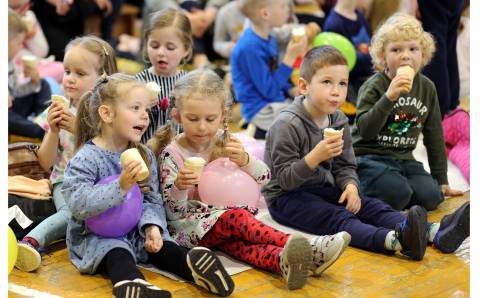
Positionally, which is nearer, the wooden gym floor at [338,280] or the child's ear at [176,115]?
the wooden gym floor at [338,280]

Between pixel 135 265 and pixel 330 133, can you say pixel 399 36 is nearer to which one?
pixel 330 133

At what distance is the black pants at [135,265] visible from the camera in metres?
3.18

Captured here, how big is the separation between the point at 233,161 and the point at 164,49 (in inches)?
33.1

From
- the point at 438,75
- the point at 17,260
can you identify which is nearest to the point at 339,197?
the point at 17,260

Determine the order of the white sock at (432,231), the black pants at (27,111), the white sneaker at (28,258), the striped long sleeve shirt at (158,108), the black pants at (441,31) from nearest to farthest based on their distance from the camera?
1. the white sneaker at (28,258)
2. the white sock at (432,231)
3. the striped long sleeve shirt at (158,108)
4. the black pants at (441,31)
5. the black pants at (27,111)

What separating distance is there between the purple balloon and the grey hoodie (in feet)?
2.39

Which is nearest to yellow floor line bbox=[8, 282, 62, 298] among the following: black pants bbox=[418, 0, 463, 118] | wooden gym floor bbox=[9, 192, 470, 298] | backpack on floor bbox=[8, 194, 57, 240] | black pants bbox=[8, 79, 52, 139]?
wooden gym floor bbox=[9, 192, 470, 298]

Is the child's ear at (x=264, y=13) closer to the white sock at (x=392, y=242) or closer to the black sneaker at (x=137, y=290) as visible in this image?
the white sock at (x=392, y=242)

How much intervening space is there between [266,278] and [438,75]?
2.46 meters

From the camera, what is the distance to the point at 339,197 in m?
3.95

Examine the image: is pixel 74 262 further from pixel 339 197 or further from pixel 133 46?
pixel 133 46

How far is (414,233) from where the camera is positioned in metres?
3.52

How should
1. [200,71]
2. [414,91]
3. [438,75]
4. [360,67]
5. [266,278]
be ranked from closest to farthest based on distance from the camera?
1. [266,278]
2. [200,71]
3. [414,91]
4. [438,75]
5. [360,67]

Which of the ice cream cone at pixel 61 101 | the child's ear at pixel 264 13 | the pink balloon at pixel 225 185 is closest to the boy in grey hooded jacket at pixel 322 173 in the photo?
the pink balloon at pixel 225 185
